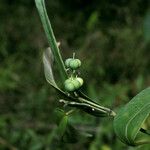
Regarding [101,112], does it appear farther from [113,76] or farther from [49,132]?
[113,76]

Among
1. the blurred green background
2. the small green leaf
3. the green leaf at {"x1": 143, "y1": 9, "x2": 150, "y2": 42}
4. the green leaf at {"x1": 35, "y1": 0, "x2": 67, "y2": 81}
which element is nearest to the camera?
the green leaf at {"x1": 35, "y1": 0, "x2": 67, "y2": 81}

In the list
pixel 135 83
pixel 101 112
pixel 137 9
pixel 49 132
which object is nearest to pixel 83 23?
pixel 137 9

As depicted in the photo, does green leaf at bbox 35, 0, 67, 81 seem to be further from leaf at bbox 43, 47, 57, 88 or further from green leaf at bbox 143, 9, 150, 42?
green leaf at bbox 143, 9, 150, 42

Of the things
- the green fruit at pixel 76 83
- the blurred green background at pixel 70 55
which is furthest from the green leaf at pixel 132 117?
the blurred green background at pixel 70 55

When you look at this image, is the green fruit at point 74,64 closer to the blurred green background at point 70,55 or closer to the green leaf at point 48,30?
the green leaf at point 48,30

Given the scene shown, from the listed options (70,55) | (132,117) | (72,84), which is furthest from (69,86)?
(70,55)

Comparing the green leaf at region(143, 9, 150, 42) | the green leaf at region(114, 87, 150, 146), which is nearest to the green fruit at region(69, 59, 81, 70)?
the green leaf at region(114, 87, 150, 146)
